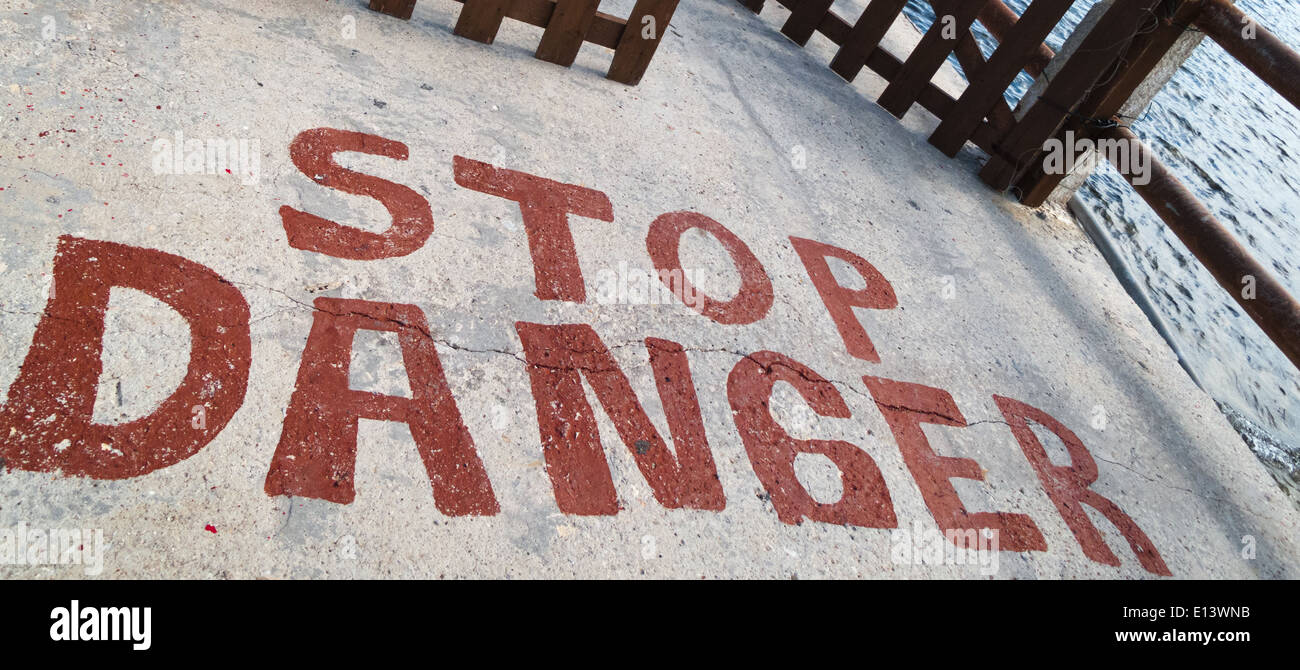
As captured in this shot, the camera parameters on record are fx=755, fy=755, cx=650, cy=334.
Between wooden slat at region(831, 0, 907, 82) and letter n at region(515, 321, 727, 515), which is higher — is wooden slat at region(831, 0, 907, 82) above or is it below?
above

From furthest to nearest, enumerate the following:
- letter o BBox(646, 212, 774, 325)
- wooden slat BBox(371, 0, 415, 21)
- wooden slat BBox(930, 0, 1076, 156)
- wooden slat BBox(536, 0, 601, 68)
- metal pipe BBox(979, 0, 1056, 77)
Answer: metal pipe BBox(979, 0, 1056, 77), wooden slat BBox(930, 0, 1076, 156), wooden slat BBox(536, 0, 601, 68), wooden slat BBox(371, 0, 415, 21), letter o BBox(646, 212, 774, 325)

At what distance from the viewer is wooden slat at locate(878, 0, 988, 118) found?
4523 millimetres

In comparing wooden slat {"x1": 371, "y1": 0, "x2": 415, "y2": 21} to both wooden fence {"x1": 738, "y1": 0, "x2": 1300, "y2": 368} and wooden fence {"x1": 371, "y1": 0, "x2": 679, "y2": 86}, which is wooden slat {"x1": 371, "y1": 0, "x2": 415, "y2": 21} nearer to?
wooden fence {"x1": 371, "y1": 0, "x2": 679, "y2": 86}

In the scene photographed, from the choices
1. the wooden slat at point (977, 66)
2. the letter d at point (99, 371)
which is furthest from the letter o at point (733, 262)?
the wooden slat at point (977, 66)

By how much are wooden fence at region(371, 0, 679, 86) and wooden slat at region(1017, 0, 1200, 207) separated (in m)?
2.43

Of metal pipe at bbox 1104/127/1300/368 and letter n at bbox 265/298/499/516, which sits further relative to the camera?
metal pipe at bbox 1104/127/1300/368

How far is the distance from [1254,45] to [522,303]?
372 centimetres

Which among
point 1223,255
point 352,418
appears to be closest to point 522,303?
point 352,418

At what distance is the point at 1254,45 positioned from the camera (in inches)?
143

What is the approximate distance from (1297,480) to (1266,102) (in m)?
6.05

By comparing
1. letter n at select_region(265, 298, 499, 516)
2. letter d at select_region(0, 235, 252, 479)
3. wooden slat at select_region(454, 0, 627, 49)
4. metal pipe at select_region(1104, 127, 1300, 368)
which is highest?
metal pipe at select_region(1104, 127, 1300, 368)

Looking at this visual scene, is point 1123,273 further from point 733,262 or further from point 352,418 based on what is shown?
point 352,418

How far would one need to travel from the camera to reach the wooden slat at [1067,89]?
405 centimetres

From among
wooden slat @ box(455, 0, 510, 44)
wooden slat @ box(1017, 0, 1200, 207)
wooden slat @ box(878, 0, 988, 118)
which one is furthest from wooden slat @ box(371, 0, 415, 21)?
wooden slat @ box(1017, 0, 1200, 207)
